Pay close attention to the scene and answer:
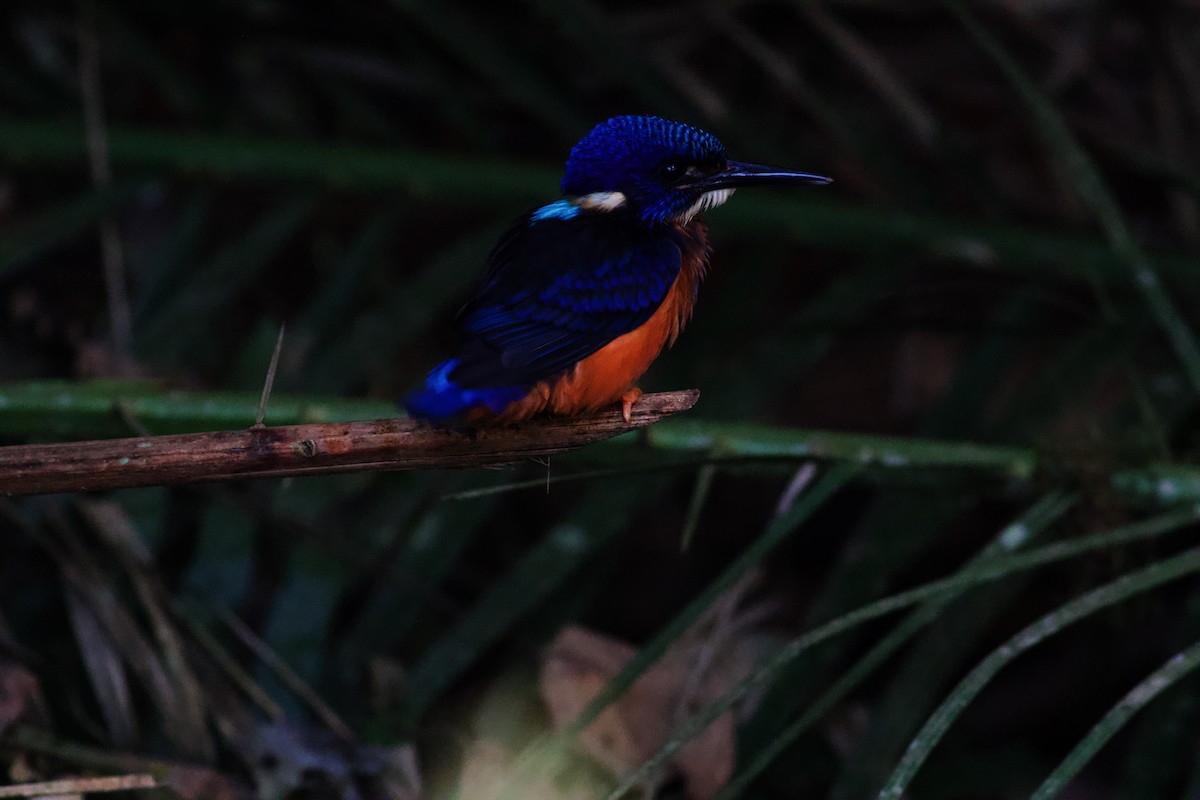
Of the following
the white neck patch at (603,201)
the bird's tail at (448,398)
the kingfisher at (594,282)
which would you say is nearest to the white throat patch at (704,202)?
the kingfisher at (594,282)

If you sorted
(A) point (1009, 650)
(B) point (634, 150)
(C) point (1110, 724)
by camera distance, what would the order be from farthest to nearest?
(B) point (634, 150)
(A) point (1009, 650)
(C) point (1110, 724)

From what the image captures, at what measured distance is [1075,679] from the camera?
13.6ft

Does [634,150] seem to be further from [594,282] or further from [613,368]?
[613,368]

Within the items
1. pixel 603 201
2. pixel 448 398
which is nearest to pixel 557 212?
pixel 603 201

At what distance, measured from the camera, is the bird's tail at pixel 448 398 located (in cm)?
183

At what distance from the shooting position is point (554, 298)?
7.22ft

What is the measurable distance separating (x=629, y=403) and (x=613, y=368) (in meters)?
0.08

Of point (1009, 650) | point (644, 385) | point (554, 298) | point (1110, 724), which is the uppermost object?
point (644, 385)

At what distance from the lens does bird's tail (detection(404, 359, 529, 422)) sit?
183 cm

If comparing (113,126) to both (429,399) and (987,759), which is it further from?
(987,759)

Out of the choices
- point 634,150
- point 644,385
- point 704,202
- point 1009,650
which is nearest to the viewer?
point 1009,650

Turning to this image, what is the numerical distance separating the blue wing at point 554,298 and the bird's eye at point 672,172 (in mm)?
98

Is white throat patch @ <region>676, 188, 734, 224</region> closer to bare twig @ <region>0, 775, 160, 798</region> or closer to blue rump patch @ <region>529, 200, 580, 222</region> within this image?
blue rump patch @ <region>529, 200, 580, 222</region>

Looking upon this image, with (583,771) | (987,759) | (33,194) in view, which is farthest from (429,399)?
(33,194)
